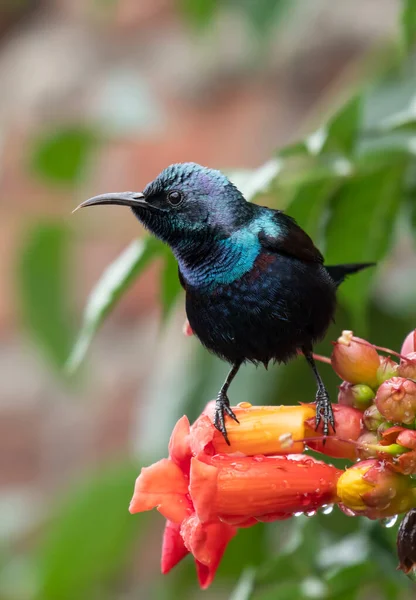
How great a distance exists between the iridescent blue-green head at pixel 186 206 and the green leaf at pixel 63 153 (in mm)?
1265

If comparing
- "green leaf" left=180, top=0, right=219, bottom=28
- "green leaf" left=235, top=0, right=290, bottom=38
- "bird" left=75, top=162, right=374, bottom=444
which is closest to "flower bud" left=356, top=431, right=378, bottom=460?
"bird" left=75, top=162, right=374, bottom=444

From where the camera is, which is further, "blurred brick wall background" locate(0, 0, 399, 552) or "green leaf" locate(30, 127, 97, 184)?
"blurred brick wall background" locate(0, 0, 399, 552)

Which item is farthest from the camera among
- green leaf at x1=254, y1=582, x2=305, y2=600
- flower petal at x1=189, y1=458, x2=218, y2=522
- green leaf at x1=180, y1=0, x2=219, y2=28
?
green leaf at x1=180, y1=0, x2=219, y2=28

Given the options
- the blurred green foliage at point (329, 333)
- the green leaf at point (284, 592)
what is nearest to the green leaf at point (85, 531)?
the blurred green foliage at point (329, 333)

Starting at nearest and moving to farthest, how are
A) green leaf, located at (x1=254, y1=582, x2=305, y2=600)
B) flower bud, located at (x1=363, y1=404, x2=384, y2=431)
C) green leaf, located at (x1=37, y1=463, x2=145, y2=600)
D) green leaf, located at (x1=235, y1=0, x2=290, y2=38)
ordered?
flower bud, located at (x1=363, y1=404, x2=384, y2=431)
green leaf, located at (x1=254, y1=582, x2=305, y2=600)
green leaf, located at (x1=37, y1=463, x2=145, y2=600)
green leaf, located at (x1=235, y1=0, x2=290, y2=38)

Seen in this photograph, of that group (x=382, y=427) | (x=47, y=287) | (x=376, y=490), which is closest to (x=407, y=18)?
(x=382, y=427)

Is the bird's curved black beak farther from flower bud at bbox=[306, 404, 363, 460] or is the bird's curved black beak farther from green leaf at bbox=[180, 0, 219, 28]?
green leaf at bbox=[180, 0, 219, 28]

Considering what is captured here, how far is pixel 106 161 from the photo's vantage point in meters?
4.72

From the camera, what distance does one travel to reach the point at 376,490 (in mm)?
1220

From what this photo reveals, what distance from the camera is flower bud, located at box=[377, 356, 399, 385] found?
137 cm

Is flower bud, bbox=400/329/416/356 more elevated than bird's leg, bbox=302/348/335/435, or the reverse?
flower bud, bbox=400/329/416/356

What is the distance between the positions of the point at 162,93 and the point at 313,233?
3227mm

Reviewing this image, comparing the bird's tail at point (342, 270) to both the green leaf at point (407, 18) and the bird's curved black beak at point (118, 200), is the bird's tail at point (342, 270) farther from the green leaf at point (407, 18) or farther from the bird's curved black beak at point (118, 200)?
the green leaf at point (407, 18)

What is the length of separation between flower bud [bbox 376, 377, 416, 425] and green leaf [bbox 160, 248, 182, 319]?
565 mm
